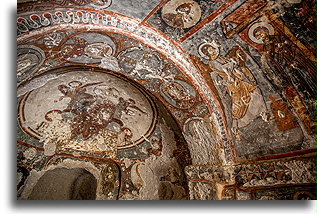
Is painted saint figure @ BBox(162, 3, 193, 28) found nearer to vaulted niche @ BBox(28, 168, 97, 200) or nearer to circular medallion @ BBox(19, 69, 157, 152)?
circular medallion @ BBox(19, 69, 157, 152)

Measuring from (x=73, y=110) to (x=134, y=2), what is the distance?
2657 millimetres

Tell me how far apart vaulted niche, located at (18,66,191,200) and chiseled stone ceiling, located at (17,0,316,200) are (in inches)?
0.8

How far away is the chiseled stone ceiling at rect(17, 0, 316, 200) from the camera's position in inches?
113

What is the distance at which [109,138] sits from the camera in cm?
504

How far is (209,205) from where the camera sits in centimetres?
281

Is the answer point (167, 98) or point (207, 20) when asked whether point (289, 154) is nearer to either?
point (207, 20)

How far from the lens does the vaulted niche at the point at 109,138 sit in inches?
178

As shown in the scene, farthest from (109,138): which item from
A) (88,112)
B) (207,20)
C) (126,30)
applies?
(207,20)

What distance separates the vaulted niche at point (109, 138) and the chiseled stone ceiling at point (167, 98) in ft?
0.07

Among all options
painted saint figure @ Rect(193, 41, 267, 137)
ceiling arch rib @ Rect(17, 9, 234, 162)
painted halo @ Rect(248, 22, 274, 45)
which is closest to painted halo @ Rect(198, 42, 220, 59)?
painted saint figure @ Rect(193, 41, 267, 137)

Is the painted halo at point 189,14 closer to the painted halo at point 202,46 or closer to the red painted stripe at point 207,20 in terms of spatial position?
the red painted stripe at point 207,20

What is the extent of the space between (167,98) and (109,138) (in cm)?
157

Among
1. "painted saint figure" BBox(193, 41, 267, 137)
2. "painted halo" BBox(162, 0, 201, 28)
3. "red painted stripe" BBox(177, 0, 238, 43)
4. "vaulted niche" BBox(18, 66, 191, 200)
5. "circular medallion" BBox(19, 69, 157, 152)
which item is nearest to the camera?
"red painted stripe" BBox(177, 0, 238, 43)

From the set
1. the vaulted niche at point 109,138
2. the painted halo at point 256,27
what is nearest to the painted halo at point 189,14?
the painted halo at point 256,27
